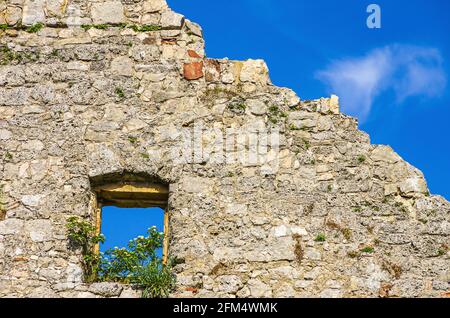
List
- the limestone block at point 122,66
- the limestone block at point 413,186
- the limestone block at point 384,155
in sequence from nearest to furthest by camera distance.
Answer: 1. the limestone block at point 413,186
2. the limestone block at point 384,155
3. the limestone block at point 122,66

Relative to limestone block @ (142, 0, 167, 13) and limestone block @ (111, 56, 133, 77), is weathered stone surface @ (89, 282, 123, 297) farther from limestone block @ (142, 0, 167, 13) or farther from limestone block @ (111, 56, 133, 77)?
limestone block @ (142, 0, 167, 13)

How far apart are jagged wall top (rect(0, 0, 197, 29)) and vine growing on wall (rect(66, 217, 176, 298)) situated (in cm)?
229

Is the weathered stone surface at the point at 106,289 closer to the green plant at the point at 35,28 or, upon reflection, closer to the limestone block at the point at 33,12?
the green plant at the point at 35,28

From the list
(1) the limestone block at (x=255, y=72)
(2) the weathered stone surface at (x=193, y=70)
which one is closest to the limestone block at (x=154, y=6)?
(2) the weathered stone surface at (x=193, y=70)

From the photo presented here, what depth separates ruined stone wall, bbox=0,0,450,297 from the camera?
7.67 m

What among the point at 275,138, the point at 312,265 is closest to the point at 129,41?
the point at 275,138

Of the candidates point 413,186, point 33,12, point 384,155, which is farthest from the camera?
point 33,12

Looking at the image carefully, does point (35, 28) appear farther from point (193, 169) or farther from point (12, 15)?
point (193, 169)

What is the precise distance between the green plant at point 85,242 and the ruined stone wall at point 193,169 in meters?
0.09

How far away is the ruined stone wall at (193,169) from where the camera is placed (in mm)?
7672

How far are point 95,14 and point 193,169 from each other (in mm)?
2114

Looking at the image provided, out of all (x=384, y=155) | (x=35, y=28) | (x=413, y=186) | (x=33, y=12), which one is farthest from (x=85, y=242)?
(x=413, y=186)

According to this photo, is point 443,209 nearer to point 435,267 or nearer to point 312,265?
point 435,267

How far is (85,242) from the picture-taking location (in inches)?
309
